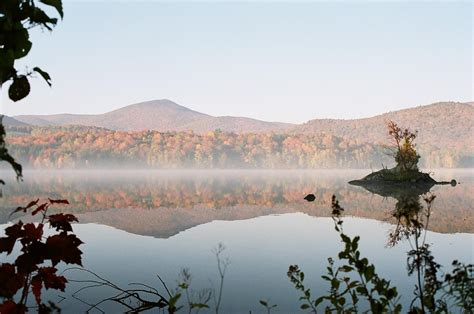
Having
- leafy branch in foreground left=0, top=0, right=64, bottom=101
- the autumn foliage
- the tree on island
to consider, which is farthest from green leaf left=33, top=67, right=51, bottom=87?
the tree on island

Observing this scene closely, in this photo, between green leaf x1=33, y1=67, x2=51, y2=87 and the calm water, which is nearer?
green leaf x1=33, y1=67, x2=51, y2=87

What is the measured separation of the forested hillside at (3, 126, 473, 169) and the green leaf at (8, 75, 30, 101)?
7008 inches

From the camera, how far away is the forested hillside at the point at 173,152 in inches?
6855

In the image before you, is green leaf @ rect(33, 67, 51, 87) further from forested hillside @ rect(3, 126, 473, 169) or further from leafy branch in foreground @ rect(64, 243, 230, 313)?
forested hillside @ rect(3, 126, 473, 169)

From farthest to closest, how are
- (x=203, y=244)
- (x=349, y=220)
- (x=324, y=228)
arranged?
1. (x=349, y=220)
2. (x=324, y=228)
3. (x=203, y=244)

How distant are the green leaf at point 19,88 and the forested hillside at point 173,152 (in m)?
178

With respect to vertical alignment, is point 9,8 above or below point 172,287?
above

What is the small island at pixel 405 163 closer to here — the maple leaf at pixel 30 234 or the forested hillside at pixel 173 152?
the maple leaf at pixel 30 234

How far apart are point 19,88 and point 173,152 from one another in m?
185

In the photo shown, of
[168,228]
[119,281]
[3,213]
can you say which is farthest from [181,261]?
[3,213]

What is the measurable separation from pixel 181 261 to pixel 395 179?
132 ft

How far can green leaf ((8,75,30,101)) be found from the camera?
121 inches

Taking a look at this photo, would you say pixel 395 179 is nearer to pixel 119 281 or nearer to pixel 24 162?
pixel 119 281

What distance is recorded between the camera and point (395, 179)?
47.7 meters
